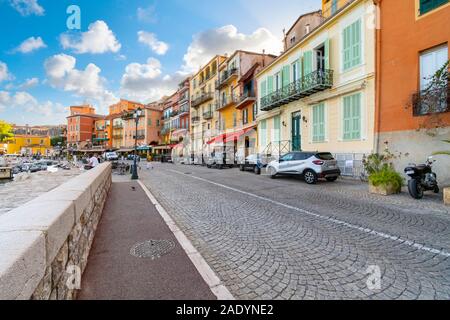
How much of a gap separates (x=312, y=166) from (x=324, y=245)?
7342 mm

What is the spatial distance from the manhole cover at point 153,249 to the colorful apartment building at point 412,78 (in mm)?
10181

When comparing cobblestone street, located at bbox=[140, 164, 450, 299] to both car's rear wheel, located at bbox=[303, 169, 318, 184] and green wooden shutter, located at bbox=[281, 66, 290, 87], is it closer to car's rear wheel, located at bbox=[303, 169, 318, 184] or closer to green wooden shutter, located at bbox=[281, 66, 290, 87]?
car's rear wheel, located at bbox=[303, 169, 318, 184]

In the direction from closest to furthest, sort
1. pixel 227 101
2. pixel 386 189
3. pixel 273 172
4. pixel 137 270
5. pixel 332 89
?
pixel 137 270 < pixel 386 189 < pixel 273 172 < pixel 332 89 < pixel 227 101

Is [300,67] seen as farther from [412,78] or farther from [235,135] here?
[235,135]

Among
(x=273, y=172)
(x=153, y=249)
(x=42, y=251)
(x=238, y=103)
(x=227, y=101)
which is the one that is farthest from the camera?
(x=227, y=101)

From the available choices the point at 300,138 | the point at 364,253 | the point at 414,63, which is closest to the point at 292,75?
the point at 300,138

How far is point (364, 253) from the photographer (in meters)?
3.44

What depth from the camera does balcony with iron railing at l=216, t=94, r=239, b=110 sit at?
2711cm

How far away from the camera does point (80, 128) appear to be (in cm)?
6906

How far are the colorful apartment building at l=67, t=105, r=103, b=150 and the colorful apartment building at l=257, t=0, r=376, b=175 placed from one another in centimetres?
6837

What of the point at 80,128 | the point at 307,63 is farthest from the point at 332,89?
the point at 80,128

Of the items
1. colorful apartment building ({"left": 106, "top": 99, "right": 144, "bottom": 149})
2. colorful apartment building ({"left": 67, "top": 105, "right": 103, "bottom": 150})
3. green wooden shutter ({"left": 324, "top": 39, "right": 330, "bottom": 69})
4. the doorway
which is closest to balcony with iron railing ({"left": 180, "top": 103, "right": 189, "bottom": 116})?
colorful apartment building ({"left": 106, "top": 99, "right": 144, "bottom": 149})

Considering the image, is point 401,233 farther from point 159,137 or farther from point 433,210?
point 159,137
